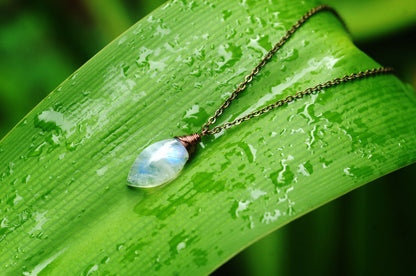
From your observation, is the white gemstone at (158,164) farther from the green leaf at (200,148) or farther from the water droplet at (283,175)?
the water droplet at (283,175)

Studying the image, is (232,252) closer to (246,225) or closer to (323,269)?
(246,225)

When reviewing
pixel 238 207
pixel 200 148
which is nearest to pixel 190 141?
pixel 200 148

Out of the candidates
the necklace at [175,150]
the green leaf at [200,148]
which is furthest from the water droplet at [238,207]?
the necklace at [175,150]

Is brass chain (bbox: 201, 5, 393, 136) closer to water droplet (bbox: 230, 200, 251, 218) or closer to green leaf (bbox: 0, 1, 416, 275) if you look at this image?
green leaf (bbox: 0, 1, 416, 275)

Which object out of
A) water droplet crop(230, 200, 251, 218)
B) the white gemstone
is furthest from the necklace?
water droplet crop(230, 200, 251, 218)

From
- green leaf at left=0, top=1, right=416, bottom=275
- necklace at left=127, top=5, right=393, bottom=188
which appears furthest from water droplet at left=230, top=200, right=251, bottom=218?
necklace at left=127, top=5, right=393, bottom=188

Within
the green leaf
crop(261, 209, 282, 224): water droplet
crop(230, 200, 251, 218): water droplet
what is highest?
the green leaf

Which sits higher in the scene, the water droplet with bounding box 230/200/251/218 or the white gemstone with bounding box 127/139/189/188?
the white gemstone with bounding box 127/139/189/188

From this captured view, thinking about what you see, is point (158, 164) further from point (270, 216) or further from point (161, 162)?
point (270, 216)
